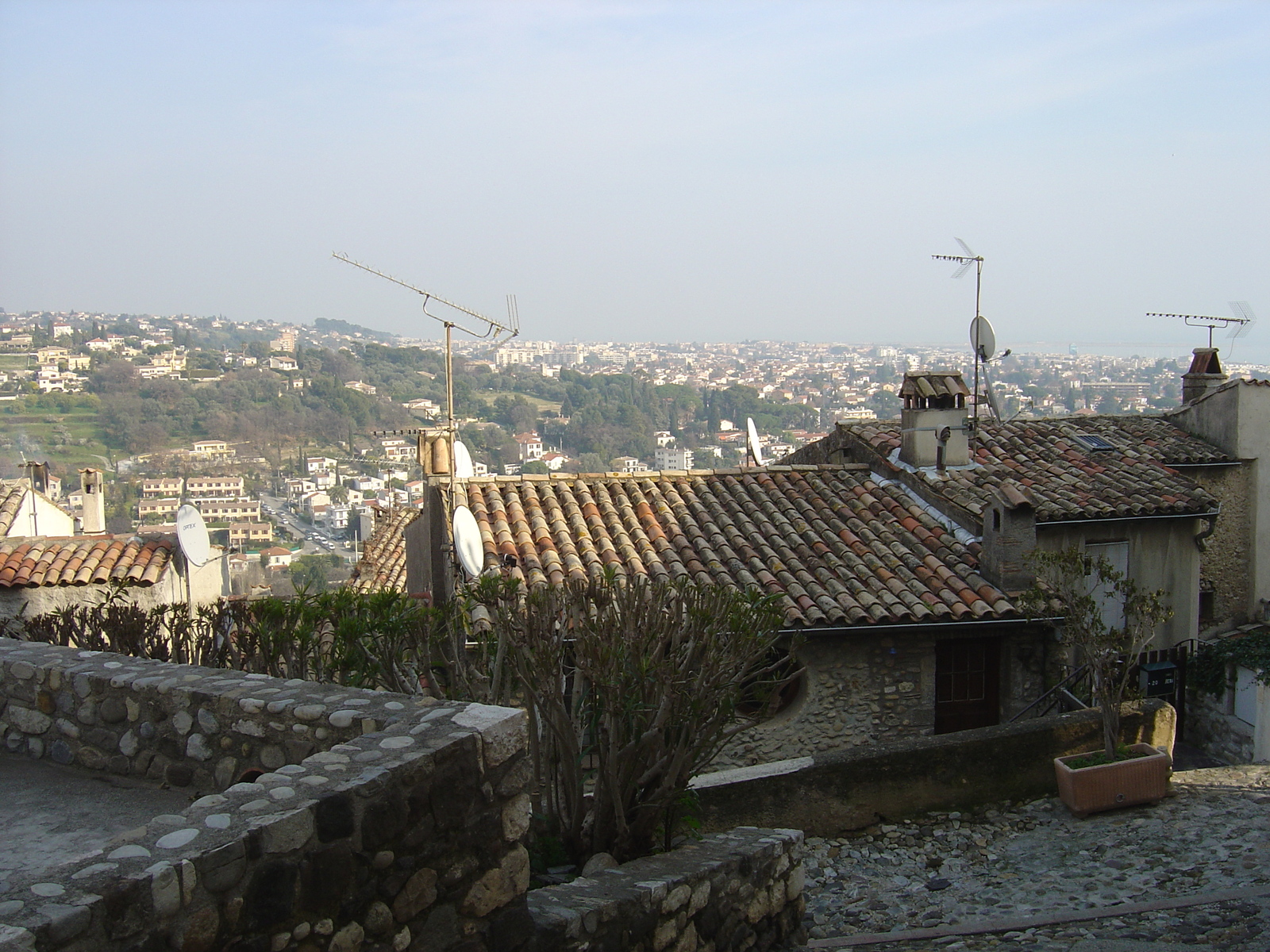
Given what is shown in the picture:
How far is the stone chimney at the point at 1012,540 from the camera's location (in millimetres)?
11172

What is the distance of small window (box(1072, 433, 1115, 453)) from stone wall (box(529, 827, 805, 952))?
36.1 ft

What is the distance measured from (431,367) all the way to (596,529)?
192 ft

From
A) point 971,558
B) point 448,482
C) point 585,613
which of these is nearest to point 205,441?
point 448,482

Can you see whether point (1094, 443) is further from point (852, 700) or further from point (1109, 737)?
point (1109, 737)

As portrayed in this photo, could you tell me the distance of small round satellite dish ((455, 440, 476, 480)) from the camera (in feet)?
42.7

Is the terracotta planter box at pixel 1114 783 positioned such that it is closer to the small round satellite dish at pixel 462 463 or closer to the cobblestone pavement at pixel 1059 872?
the cobblestone pavement at pixel 1059 872

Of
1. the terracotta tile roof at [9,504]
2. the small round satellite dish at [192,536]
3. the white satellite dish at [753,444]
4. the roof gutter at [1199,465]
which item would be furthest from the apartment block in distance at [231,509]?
the roof gutter at [1199,465]

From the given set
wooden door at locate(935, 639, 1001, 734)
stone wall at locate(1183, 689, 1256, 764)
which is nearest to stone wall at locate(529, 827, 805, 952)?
wooden door at locate(935, 639, 1001, 734)

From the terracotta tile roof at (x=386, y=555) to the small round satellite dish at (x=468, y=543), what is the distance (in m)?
3.78

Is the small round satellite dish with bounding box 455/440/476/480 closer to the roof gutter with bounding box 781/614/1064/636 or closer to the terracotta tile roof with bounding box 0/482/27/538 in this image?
the roof gutter with bounding box 781/614/1064/636

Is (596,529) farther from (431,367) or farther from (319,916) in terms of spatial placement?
(431,367)

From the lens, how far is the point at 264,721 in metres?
4.19

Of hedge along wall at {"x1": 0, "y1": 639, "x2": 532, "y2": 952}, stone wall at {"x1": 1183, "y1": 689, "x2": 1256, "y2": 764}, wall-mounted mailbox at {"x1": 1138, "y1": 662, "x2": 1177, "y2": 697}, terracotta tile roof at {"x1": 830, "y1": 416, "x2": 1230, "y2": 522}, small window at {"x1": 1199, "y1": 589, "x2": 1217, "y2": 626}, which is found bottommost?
stone wall at {"x1": 1183, "y1": 689, "x2": 1256, "y2": 764}

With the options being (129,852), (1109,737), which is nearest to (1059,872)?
(1109,737)
